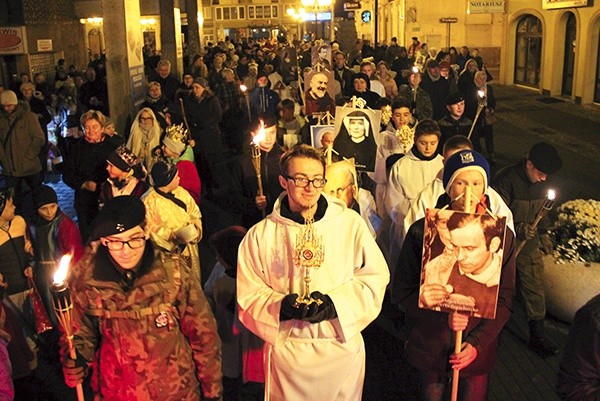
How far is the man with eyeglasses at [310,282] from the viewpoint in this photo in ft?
12.7

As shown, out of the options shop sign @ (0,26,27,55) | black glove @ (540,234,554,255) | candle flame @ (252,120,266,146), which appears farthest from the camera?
shop sign @ (0,26,27,55)

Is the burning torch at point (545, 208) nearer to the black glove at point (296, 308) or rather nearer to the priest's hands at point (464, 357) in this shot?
the priest's hands at point (464, 357)

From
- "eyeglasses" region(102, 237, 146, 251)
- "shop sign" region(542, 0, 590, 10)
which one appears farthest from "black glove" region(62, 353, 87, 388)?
"shop sign" region(542, 0, 590, 10)

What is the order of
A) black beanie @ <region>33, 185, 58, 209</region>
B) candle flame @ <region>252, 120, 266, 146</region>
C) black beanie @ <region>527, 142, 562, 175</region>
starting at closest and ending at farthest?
black beanie @ <region>527, 142, 562, 175</region>
black beanie @ <region>33, 185, 58, 209</region>
candle flame @ <region>252, 120, 266, 146</region>

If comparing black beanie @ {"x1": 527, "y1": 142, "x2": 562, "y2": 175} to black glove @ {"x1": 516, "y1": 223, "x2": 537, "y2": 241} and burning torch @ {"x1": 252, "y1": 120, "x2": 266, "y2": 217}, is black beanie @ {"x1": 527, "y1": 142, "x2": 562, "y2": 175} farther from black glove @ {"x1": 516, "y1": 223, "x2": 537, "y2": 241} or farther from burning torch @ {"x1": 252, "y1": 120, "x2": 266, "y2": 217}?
burning torch @ {"x1": 252, "y1": 120, "x2": 266, "y2": 217}

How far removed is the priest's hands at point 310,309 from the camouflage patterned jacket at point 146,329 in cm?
41

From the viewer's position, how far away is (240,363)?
5609 millimetres

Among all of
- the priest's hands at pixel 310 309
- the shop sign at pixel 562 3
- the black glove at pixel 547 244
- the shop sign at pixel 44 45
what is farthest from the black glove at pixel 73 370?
the shop sign at pixel 44 45

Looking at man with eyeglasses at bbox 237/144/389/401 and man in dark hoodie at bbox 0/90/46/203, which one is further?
man in dark hoodie at bbox 0/90/46/203

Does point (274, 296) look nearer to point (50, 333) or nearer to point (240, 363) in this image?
point (240, 363)

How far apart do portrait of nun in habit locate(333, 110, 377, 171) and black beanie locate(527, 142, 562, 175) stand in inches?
83.9

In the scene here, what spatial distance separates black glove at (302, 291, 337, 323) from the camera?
368 cm

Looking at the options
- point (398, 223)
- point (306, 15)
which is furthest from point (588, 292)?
point (306, 15)

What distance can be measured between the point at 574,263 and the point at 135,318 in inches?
180
